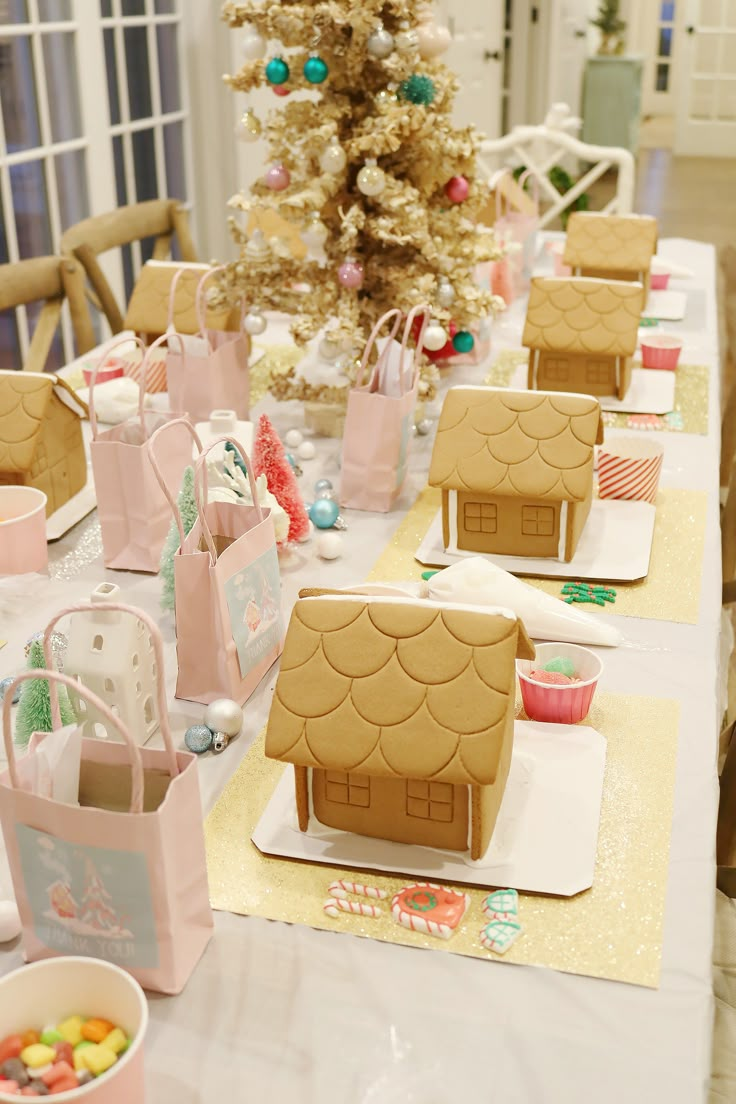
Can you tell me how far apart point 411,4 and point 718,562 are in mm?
1144

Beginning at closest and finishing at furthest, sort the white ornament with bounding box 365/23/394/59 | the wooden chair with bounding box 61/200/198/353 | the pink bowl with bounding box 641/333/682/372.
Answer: the white ornament with bounding box 365/23/394/59
the pink bowl with bounding box 641/333/682/372
the wooden chair with bounding box 61/200/198/353

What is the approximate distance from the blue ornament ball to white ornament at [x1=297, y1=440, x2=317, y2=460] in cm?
30

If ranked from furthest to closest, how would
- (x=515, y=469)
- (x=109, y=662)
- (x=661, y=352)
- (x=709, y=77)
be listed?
(x=709, y=77) → (x=661, y=352) → (x=515, y=469) → (x=109, y=662)

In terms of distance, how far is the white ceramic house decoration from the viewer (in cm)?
119

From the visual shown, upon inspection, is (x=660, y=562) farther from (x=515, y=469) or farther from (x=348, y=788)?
(x=348, y=788)

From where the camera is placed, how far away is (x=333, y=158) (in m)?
2.04

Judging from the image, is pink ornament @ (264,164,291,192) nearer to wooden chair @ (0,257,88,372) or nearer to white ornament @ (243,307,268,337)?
white ornament @ (243,307,268,337)

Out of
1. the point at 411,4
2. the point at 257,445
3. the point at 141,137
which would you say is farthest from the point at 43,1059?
the point at 141,137

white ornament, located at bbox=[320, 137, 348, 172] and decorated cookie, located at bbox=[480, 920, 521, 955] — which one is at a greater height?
white ornament, located at bbox=[320, 137, 348, 172]

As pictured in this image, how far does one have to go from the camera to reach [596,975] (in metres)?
0.93

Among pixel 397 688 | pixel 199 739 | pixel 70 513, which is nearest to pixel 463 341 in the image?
pixel 70 513

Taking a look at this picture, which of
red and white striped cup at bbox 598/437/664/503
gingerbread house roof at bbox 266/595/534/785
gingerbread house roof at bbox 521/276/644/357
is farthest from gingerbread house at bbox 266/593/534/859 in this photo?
gingerbread house roof at bbox 521/276/644/357

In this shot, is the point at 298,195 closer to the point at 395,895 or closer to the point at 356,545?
the point at 356,545

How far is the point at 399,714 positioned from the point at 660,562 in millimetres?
747
